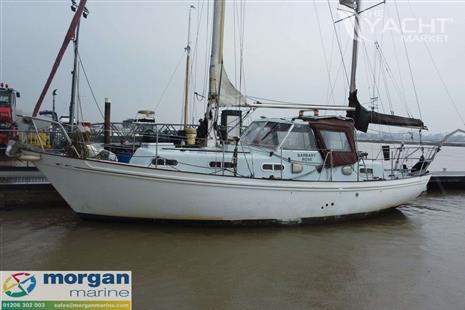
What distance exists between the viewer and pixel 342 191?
25.2 ft

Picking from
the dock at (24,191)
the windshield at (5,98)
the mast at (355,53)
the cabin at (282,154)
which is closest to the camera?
the cabin at (282,154)

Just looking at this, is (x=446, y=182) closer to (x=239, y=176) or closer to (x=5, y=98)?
(x=239, y=176)

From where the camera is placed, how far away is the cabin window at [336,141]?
8047 millimetres

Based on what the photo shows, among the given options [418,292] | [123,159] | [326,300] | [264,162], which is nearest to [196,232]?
[264,162]

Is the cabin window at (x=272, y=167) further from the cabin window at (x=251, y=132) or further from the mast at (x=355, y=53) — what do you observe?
the mast at (x=355, y=53)

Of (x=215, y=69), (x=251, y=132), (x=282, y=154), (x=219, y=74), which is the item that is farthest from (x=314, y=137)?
(x=215, y=69)

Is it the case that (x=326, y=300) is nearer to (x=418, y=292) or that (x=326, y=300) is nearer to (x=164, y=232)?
(x=418, y=292)

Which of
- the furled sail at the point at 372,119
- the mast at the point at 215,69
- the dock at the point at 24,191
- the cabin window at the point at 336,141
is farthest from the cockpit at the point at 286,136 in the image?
the dock at the point at 24,191

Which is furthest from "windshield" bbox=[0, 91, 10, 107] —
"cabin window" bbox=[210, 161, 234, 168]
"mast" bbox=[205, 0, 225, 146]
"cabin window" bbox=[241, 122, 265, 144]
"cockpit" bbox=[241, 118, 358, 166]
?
"cabin window" bbox=[210, 161, 234, 168]

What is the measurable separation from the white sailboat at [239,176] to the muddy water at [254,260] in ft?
1.37

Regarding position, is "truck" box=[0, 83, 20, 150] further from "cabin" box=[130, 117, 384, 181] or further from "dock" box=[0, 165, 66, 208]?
"cabin" box=[130, 117, 384, 181]

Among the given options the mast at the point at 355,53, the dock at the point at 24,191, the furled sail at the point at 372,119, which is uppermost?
the mast at the point at 355,53

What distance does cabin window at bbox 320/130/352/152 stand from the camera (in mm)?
8047

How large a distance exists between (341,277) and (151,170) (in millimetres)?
3519
